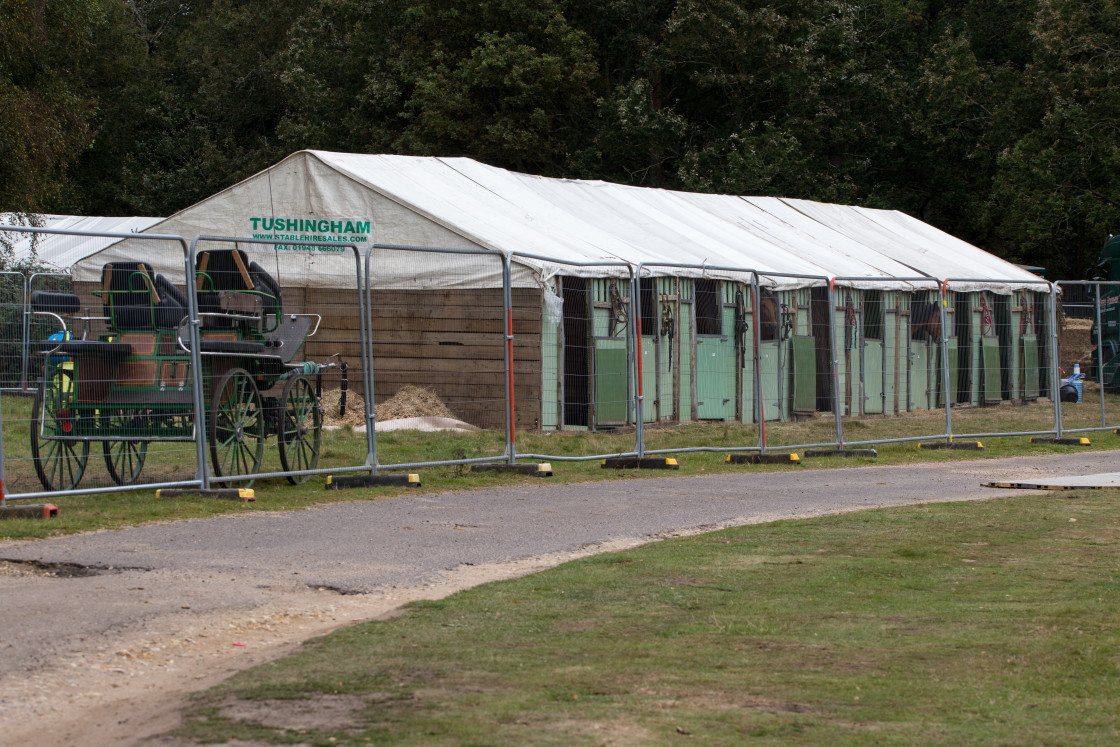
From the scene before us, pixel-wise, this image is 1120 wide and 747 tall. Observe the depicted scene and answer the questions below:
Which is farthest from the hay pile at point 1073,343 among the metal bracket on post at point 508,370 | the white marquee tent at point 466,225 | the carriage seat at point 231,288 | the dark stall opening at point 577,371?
the carriage seat at point 231,288

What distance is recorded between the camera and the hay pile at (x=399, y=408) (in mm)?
17469

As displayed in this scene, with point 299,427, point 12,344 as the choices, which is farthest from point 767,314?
point 12,344

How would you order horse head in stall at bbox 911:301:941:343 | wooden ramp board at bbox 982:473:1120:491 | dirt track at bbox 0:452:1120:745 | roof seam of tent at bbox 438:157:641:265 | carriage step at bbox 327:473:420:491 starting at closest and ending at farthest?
1. dirt track at bbox 0:452:1120:745
2. carriage step at bbox 327:473:420:491
3. wooden ramp board at bbox 982:473:1120:491
4. horse head in stall at bbox 911:301:941:343
5. roof seam of tent at bbox 438:157:641:265

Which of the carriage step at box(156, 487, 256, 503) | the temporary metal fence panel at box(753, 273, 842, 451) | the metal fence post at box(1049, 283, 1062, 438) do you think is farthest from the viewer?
the metal fence post at box(1049, 283, 1062, 438)

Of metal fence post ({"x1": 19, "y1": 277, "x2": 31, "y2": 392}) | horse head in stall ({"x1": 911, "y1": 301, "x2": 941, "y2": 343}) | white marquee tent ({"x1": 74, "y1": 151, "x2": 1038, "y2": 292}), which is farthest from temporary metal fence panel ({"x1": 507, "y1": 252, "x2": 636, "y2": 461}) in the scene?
horse head in stall ({"x1": 911, "y1": 301, "x2": 941, "y2": 343})

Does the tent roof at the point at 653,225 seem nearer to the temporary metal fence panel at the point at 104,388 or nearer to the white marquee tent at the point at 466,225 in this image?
the white marquee tent at the point at 466,225

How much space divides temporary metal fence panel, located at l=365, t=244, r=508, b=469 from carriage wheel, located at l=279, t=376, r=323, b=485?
3.94m

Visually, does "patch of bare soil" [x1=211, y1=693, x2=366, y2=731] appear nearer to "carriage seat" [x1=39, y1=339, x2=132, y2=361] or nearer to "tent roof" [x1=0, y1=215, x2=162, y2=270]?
"carriage seat" [x1=39, y1=339, x2=132, y2=361]

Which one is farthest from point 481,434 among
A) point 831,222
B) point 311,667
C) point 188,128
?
point 188,128

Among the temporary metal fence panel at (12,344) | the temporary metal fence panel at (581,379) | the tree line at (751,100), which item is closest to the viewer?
the temporary metal fence panel at (12,344)

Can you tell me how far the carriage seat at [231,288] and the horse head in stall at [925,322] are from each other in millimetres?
11884

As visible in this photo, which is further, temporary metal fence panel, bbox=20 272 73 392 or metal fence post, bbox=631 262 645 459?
metal fence post, bbox=631 262 645 459

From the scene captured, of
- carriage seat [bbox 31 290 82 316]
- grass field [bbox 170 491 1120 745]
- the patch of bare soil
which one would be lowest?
grass field [bbox 170 491 1120 745]

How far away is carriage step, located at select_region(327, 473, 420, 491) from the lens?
1185cm
